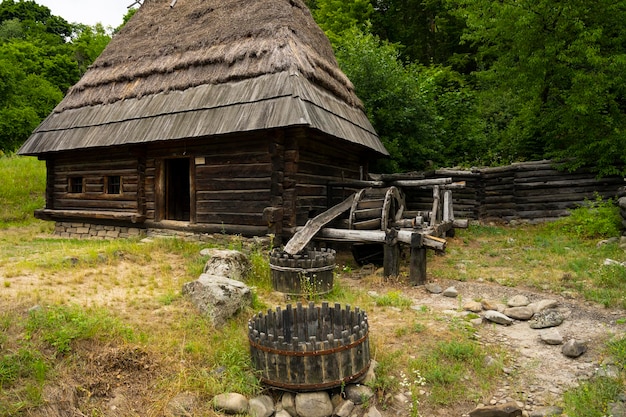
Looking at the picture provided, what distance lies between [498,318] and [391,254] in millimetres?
2292

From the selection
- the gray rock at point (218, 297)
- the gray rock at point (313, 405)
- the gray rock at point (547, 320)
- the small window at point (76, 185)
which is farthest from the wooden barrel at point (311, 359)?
the small window at point (76, 185)

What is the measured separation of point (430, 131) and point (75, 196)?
1173 centimetres

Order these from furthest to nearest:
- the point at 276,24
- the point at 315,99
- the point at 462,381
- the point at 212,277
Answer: the point at 276,24, the point at 315,99, the point at 212,277, the point at 462,381

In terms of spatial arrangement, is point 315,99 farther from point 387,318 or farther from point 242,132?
point 387,318

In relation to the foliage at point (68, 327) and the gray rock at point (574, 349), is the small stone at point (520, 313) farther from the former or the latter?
the foliage at point (68, 327)

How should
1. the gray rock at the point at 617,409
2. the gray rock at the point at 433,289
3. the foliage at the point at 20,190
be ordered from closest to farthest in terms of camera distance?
the gray rock at the point at 617,409
the gray rock at the point at 433,289
the foliage at the point at 20,190

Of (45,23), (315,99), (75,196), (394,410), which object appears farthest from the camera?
(45,23)

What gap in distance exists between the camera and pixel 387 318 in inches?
219

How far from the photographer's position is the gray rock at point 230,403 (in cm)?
378


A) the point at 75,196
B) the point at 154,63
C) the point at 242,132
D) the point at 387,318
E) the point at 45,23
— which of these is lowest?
the point at 387,318

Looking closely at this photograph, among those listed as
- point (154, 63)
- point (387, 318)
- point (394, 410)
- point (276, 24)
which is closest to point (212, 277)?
point (387, 318)

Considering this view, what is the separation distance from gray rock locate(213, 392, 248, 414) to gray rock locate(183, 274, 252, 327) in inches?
45.2

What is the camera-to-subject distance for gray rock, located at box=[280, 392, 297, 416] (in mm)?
3920

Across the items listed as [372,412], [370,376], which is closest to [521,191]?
[370,376]
